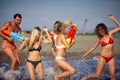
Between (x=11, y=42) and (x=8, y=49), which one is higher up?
(x=11, y=42)

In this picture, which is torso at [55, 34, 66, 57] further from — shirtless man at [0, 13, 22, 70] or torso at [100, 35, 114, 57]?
shirtless man at [0, 13, 22, 70]

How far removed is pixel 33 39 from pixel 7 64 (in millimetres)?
3243

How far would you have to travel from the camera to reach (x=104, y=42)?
192 inches

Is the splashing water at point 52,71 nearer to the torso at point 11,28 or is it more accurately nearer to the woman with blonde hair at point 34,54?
the torso at point 11,28

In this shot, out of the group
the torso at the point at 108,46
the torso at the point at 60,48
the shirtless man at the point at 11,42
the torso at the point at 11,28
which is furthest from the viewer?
the torso at the point at 11,28

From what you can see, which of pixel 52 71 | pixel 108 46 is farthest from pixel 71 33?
pixel 52 71

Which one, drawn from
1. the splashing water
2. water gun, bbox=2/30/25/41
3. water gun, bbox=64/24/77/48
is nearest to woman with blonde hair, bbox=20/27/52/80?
water gun, bbox=2/30/25/41

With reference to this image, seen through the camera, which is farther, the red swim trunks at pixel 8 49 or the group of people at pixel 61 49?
the red swim trunks at pixel 8 49

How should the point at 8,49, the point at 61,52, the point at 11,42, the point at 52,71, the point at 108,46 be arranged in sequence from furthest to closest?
1. the point at 52,71
2. the point at 11,42
3. the point at 8,49
4. the point at 108,46
5. the point at 61,52

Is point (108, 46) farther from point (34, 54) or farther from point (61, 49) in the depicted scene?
point (34, 54)

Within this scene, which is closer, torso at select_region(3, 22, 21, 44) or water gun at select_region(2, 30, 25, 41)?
water gun at select_region(2, 30, 25, 41)

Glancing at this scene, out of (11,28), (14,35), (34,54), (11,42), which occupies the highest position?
(11,28)

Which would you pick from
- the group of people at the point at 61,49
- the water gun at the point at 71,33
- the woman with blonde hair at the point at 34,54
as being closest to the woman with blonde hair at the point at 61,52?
the group of people at the point at 61,49

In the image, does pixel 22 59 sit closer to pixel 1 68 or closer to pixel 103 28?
pixel 1 68
